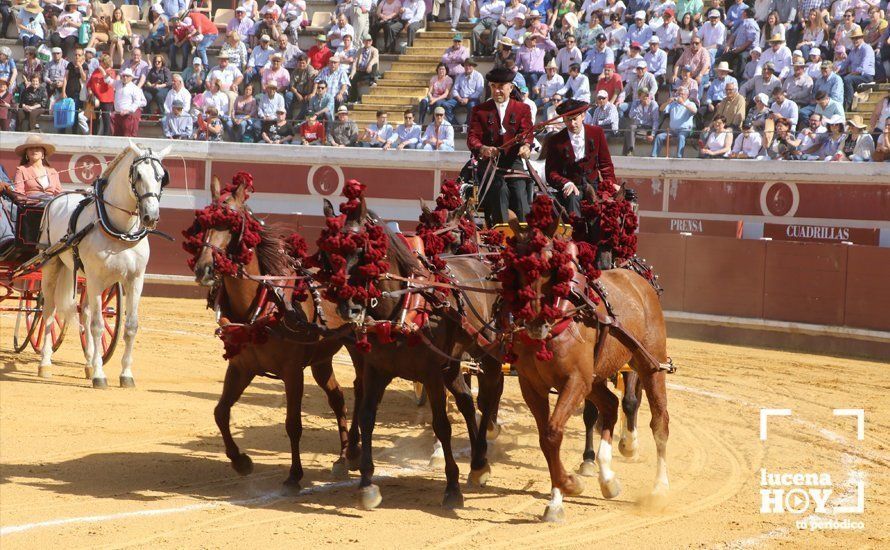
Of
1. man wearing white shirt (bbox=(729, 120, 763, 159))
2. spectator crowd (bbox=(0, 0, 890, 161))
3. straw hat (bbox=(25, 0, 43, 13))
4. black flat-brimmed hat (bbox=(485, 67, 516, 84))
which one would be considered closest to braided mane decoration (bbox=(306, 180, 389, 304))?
black flat-brimmed hat (bbox=(485, 67, 516, 84))

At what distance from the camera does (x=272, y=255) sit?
8.19m

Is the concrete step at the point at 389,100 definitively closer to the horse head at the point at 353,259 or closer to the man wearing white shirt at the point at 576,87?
the man wearing white shirt at the point at 576,87

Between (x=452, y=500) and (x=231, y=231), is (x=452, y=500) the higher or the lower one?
the lower one

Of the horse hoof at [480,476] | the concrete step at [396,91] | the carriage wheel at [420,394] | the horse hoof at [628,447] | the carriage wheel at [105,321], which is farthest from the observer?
the concrete step at [396,91]

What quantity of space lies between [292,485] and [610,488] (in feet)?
7.04

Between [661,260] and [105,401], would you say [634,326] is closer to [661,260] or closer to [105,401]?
[105,401]

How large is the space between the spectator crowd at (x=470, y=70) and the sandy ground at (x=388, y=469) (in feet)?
15.1

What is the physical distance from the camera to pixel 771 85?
16.9 metres

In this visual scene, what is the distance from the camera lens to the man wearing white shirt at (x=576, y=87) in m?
18.2

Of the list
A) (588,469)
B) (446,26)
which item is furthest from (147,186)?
(446,26)

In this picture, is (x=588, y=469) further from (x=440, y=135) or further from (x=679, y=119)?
(x=440, y=135)

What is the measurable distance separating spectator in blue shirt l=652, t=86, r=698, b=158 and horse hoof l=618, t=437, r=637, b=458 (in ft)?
28.5

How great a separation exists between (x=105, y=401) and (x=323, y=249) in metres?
4.97

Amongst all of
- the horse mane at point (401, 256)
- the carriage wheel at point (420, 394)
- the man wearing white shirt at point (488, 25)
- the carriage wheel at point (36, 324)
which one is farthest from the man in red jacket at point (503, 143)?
the man wearing white shirt at point (488, 25)
